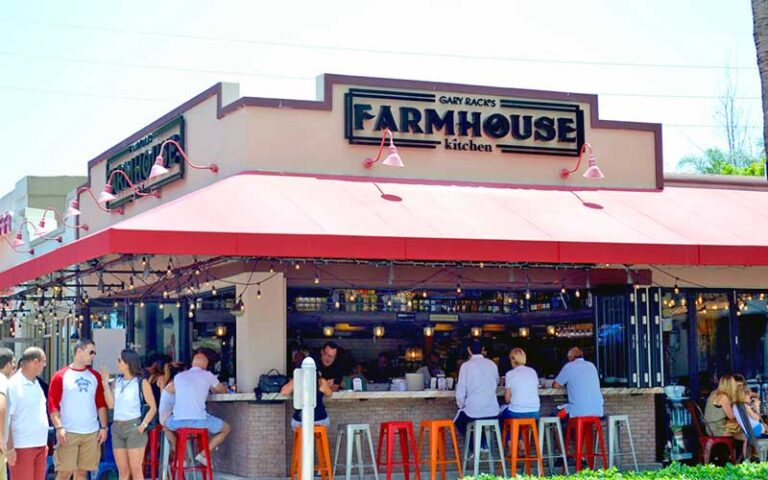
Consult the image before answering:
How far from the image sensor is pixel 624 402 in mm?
16359

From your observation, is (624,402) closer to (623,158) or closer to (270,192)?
(623,158)

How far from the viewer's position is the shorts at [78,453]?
1266 cm

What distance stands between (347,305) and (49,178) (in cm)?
1829

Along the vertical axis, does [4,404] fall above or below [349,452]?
above

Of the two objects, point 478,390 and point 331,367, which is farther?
point 331,367

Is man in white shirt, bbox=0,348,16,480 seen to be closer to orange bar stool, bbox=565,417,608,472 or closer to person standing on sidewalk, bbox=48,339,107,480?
person standing on sidewalk, bbox=48,339,107,480

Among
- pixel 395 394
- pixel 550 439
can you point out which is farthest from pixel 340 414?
pixel 550 439

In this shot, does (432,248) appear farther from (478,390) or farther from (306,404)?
(306,404)

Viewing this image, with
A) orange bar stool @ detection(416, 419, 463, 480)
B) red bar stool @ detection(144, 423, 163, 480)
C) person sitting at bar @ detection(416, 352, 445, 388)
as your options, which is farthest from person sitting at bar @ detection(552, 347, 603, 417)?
red bar stool @ detection(144, 423, 163, 480)

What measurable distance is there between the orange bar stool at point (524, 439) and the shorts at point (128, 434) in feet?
14.4

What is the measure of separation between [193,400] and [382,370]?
14.7 feet

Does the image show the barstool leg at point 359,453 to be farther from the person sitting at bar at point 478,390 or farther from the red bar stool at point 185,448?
the red bar stool at point 185,448

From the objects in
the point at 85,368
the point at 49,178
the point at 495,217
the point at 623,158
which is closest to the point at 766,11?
the point at 495,217

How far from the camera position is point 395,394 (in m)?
15.1
